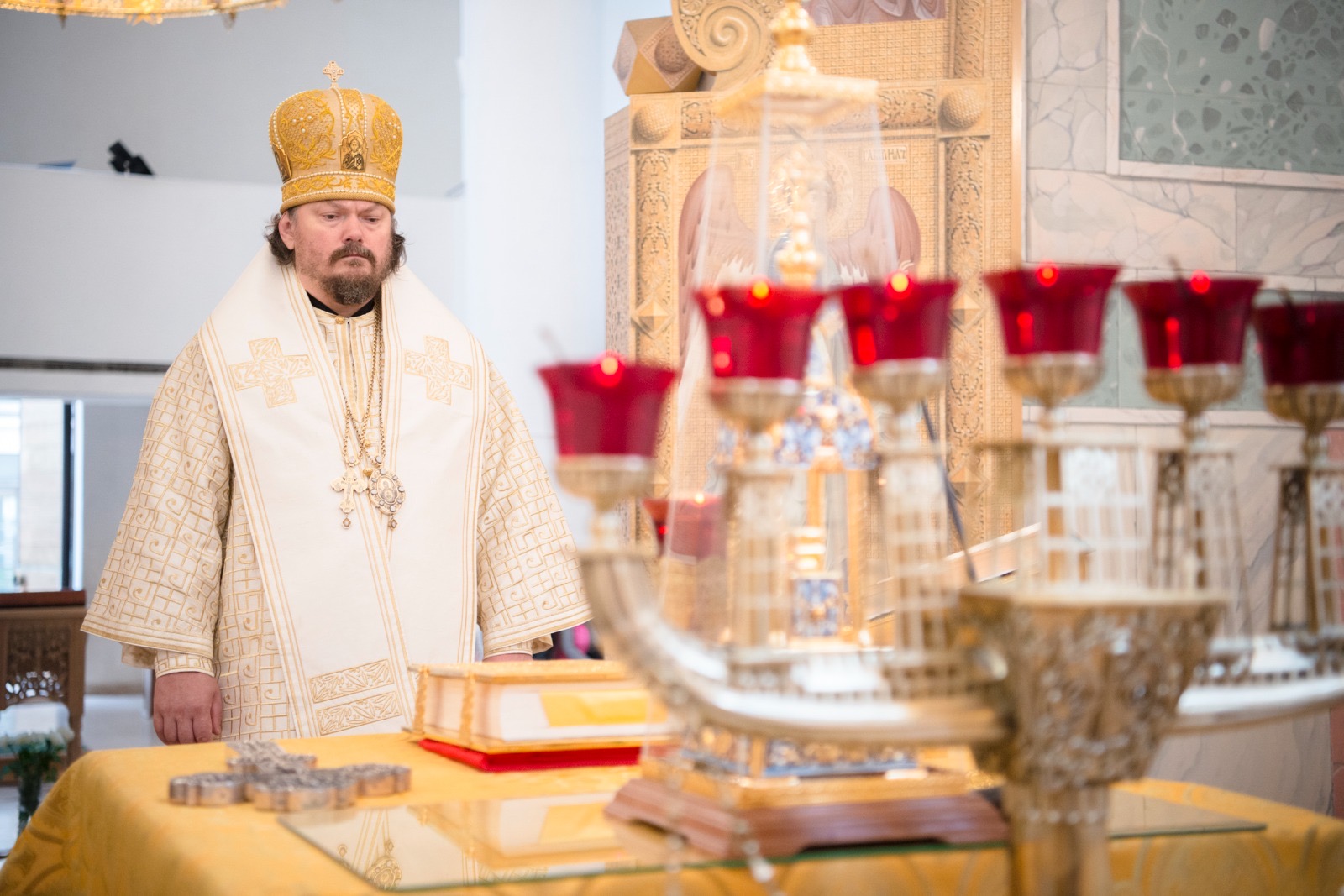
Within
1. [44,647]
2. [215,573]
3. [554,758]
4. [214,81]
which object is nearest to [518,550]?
[215,573]

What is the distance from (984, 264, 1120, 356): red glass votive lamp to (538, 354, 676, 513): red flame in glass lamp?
25cm

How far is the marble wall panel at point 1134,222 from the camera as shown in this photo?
147 inches

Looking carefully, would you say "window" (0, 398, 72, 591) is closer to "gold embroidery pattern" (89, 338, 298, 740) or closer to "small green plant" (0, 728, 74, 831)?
"small green plant" (0, 728, 74, 831)

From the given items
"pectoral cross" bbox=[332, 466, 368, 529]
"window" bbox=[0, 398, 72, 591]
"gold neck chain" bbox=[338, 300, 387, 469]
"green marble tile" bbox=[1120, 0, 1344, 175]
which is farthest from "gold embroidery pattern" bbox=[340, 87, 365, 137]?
"window" bbox=[0, 398, 72, 591]

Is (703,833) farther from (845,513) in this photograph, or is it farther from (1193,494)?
(1193,494)

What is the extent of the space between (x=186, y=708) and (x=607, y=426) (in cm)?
225

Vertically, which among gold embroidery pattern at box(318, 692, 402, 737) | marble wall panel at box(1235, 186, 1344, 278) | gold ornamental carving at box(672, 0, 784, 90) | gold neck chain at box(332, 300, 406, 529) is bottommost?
gold embroidery pattern at box(318, 692, 402, 737)

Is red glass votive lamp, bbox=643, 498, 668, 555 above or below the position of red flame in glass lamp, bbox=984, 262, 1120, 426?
below

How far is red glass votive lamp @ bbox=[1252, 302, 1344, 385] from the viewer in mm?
1052

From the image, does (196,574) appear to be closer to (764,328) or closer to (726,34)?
(764,328)

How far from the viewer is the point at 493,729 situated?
1523mm

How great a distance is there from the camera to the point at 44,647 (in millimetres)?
6305

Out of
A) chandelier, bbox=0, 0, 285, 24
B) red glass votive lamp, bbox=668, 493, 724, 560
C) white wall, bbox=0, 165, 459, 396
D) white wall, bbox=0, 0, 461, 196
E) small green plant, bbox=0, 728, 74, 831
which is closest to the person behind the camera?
red glass votive lamp, bbox=668, 493, 724, 560

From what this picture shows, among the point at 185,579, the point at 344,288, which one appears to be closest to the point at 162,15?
the point at 344,288
